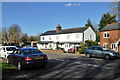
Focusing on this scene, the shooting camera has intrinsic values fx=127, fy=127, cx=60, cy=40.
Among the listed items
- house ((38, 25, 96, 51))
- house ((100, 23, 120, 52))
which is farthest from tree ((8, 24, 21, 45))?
house ((100, 23, 120, 52))

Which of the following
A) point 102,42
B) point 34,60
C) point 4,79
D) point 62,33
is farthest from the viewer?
point 62,33

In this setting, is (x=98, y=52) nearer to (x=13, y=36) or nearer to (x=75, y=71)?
(x=75, y=71)

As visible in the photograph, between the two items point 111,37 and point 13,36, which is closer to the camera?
point 111,37

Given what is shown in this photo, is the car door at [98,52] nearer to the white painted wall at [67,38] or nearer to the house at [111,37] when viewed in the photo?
the house at [111,37]

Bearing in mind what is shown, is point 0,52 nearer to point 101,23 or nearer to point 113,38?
point 113,38

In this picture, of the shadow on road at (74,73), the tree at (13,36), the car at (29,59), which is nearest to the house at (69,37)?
the tree at (13,36)

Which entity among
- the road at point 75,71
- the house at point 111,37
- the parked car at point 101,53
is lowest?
the road at point 75,71

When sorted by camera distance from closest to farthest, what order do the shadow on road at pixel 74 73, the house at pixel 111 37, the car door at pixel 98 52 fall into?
the shadow on road at pixel 74 73, the car door at pixel 98 52, the house at pixel 111 37

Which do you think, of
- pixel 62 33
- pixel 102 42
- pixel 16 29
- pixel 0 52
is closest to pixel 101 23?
pixel 62 33

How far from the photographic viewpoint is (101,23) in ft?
188

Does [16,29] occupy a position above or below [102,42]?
above

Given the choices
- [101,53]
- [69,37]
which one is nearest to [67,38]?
[69,37]

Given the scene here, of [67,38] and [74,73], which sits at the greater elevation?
[67,38]

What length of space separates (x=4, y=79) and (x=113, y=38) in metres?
27.3
